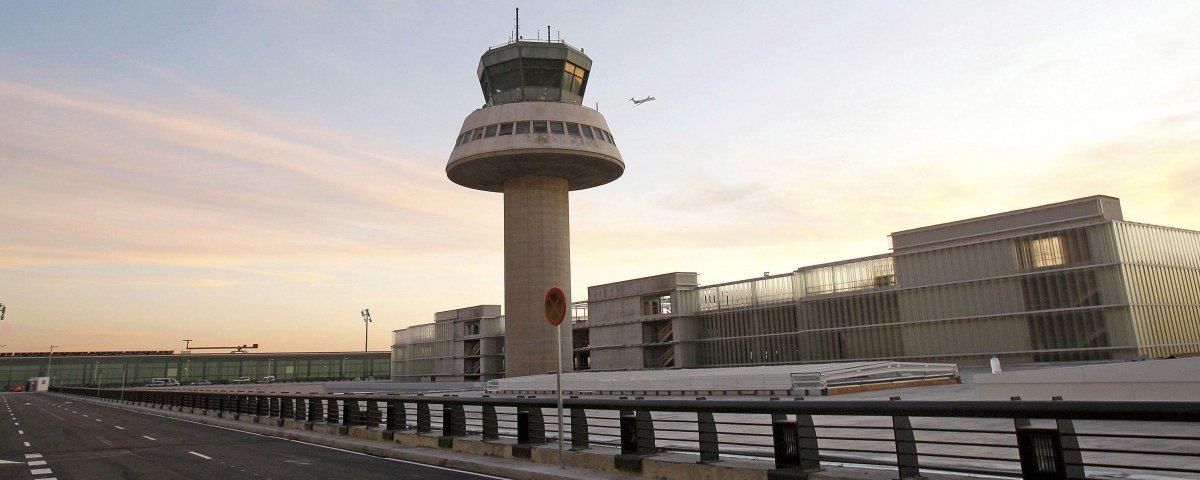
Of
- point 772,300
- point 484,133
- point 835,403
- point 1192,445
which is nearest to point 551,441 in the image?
point 835,403

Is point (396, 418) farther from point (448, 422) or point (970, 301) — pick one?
point (970, 301)

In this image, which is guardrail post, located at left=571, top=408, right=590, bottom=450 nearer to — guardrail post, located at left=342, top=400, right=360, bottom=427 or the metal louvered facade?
guardrail post, located at left=342, top=400, right=360, bottom=427

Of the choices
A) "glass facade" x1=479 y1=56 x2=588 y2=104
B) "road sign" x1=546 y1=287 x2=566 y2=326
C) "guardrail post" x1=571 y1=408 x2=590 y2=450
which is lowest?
"guardrail post" x1=571 y1=408 x2=590 y2=450

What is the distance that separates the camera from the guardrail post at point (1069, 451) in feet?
25.8

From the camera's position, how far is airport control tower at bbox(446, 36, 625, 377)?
6388 centimetres

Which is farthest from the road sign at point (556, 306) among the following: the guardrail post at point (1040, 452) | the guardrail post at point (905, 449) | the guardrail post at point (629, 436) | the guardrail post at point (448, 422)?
the guardrail post at point (1040, 452)

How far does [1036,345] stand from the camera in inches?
2004

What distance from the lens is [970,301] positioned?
5434 cm

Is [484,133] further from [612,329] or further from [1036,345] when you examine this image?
[1036,345]

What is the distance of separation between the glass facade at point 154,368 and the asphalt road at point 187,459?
133695 mm

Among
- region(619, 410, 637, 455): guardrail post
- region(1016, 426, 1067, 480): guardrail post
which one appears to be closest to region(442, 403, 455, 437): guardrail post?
region(619, 410, 637, 455): guardrail post

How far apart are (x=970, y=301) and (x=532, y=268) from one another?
110 feet

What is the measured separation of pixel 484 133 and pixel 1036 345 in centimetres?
4446

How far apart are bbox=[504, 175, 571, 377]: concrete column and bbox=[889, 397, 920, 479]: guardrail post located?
54465mm
